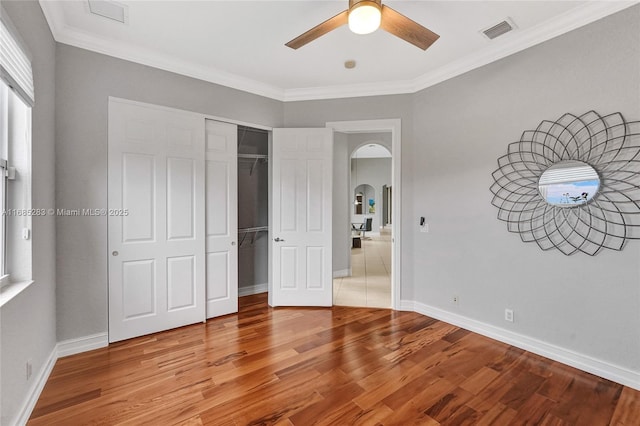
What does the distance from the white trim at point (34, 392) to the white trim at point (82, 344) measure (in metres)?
0.08

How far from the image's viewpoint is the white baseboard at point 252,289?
14.3 feet

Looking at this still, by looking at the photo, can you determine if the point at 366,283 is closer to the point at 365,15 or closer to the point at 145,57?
the point at 365,15

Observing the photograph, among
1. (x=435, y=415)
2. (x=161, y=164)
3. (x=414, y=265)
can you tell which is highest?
(x=161, y=164)

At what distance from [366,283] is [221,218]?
2.73m

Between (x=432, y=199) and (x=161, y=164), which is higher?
(x=161, y=164)

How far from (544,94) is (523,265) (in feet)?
5.03

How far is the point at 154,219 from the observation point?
300 cm

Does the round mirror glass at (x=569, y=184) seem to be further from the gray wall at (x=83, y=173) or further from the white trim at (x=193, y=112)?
the gray wall at (x=83, y=173)

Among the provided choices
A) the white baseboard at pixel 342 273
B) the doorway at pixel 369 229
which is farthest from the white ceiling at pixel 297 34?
the white baseboard at pixel 342 273

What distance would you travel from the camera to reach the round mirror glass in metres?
2.30

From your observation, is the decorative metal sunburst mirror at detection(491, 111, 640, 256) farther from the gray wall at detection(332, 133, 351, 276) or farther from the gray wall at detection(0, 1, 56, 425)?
the gray wall at detection(0, 1, 56, 425)

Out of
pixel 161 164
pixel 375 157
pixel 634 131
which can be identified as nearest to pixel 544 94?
pixel 634 131

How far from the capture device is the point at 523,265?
274cm

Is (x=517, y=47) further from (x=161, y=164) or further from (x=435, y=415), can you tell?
(x=161, y=164)
